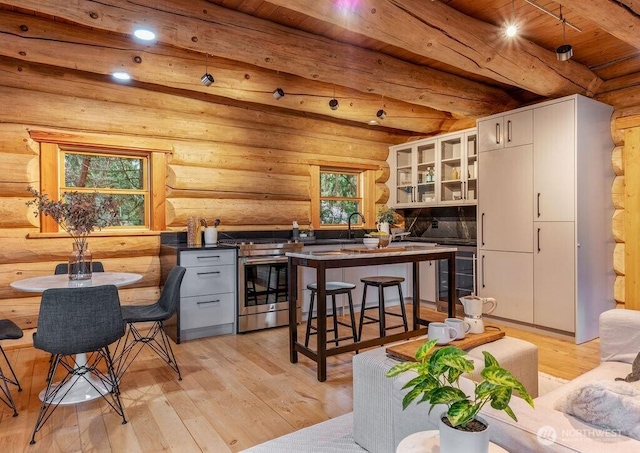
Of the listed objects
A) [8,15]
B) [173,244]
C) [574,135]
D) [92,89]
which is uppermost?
[8,15]

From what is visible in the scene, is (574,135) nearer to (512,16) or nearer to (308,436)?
(512,16)

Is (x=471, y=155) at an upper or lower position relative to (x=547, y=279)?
upper

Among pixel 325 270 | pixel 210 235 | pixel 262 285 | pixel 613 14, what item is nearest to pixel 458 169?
pixel 613 14

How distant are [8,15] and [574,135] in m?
4.92

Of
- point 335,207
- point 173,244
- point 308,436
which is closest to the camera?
point 308,436

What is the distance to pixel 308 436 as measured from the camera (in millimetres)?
2285

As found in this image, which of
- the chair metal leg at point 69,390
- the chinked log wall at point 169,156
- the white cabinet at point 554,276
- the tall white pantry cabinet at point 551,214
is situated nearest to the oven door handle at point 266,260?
the chinked log wall at point 169,156

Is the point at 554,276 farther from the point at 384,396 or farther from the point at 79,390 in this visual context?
the point at 79,390

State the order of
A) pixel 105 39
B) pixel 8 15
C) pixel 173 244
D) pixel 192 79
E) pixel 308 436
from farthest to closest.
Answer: pixel 173 244 < pixel 192 79 < pixel 105 39 < pixel 8 15 < pixel 308 436

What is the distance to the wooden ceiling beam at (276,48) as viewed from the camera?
2812 millimetres

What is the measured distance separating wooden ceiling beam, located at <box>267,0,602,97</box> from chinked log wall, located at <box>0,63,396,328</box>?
248cm

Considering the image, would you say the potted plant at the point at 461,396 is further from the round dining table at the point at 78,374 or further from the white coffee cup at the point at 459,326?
the round dining table at the point at 78,374

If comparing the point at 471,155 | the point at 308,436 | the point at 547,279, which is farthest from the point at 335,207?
the point at 308,436

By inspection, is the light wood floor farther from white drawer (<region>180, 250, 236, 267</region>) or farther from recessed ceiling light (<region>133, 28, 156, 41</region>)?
recessed ceiling light (<region>133, 28, 156, 41</region>)
